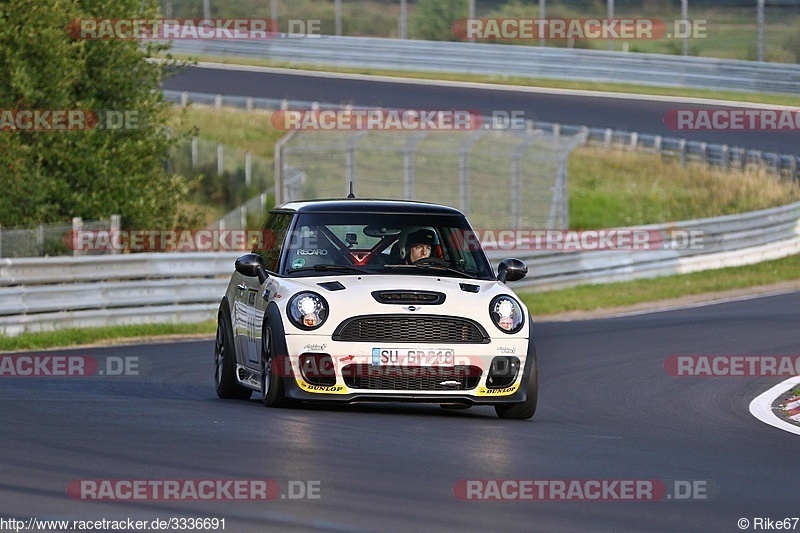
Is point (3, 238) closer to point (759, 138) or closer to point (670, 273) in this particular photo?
point (670, 273)

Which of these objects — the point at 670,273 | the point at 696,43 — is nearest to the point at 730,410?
the point at 670,273

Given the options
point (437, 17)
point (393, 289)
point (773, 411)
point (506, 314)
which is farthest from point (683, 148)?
point (393, 289)

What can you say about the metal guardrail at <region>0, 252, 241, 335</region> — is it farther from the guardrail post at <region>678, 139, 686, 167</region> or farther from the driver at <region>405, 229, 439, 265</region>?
the guardrail post at <region>678, 139, 686, 167</region>

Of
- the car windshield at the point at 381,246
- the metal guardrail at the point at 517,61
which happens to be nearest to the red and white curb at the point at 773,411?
the car windshield at the point at 381,246

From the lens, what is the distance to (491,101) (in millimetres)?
38188

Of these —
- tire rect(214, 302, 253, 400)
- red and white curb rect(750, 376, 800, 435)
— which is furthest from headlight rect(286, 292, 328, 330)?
red and white curb rect(750, 376, 800, 435)

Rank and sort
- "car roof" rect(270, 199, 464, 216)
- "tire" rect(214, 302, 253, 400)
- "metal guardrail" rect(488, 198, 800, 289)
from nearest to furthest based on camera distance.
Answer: "car roof" rect(270, 199, 464, 216), "tire" rect(214, 302, 253, 400), "metal guardrail" rect(488, 198, 800, 289)

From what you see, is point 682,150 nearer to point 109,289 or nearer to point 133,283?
point 133,283

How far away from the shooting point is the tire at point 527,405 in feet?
35.6

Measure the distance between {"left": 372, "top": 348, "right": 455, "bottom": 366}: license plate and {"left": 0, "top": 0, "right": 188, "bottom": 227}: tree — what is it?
14.0 m

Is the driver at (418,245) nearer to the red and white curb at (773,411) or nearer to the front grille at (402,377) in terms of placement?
the front grille at (402,377)

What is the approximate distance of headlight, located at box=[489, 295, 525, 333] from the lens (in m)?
10.7

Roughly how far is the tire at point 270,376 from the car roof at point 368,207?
3.75ft

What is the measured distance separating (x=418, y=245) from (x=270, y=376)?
1.56 m
